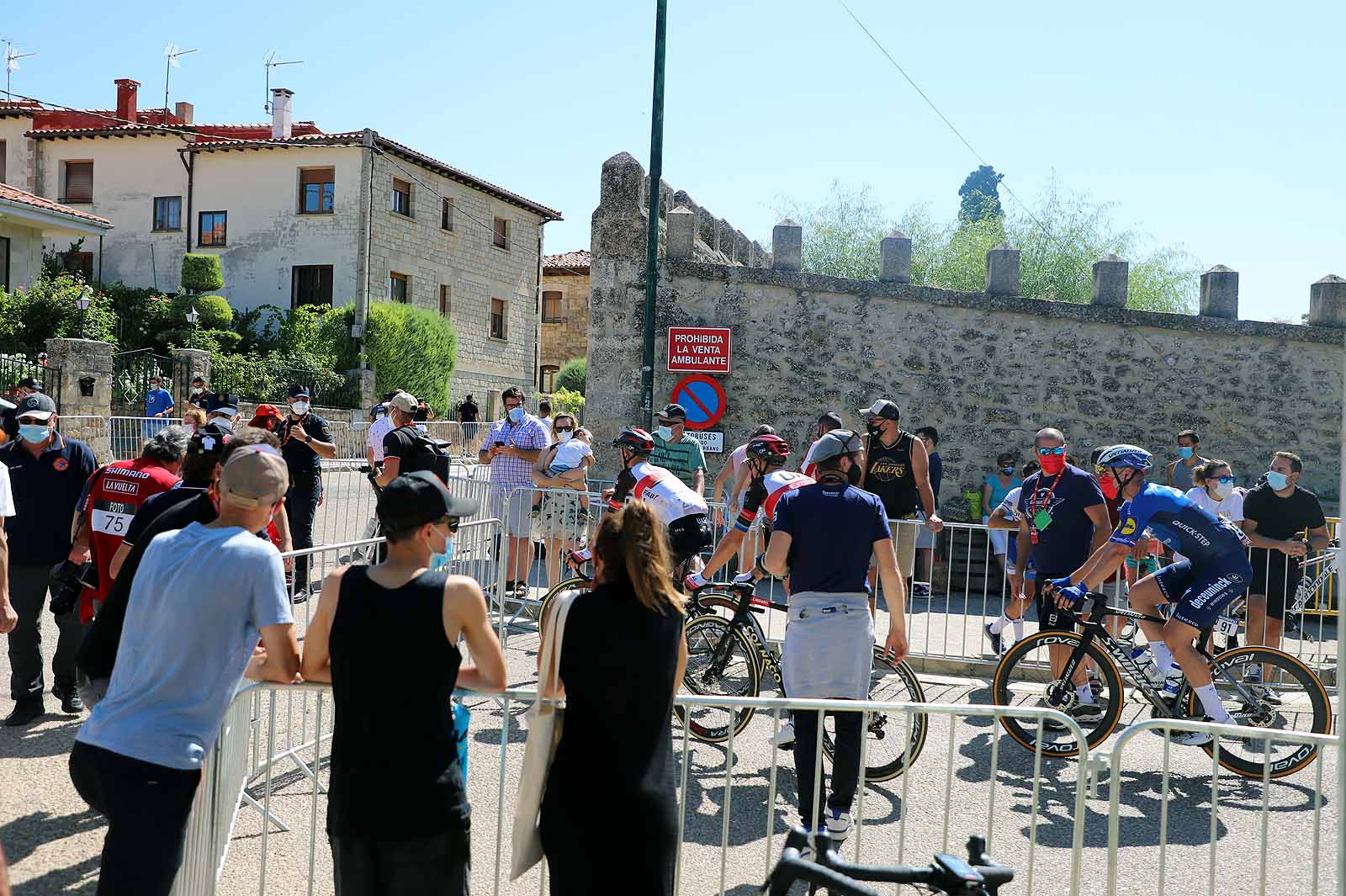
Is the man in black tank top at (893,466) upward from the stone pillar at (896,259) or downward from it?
downward

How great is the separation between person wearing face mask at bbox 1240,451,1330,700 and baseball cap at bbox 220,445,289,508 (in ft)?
25.1

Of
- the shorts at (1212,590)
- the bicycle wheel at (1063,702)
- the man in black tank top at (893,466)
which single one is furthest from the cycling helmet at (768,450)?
the man in black tank top at (893,466)

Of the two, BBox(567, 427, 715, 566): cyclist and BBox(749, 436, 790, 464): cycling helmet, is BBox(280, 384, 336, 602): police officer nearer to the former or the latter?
BBox(567, 427, 715, 566): cyclist

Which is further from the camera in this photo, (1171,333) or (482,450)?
(1171,333)

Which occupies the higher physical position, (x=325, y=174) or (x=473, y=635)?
(x=325, y=174)

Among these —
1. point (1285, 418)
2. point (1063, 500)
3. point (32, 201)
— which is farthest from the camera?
point (32, 201)

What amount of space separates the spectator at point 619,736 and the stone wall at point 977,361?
10.2 m

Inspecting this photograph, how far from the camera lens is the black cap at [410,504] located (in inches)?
122

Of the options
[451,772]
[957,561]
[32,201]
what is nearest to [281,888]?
[451,772]

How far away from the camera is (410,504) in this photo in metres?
3.12

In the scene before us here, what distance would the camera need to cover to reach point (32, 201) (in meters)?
26.3

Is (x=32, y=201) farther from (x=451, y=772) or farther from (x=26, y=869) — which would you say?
(x=451, y=772)

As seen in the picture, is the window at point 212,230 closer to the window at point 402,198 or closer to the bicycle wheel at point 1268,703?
the window at point 402,198

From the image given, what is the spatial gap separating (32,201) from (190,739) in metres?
27.9
